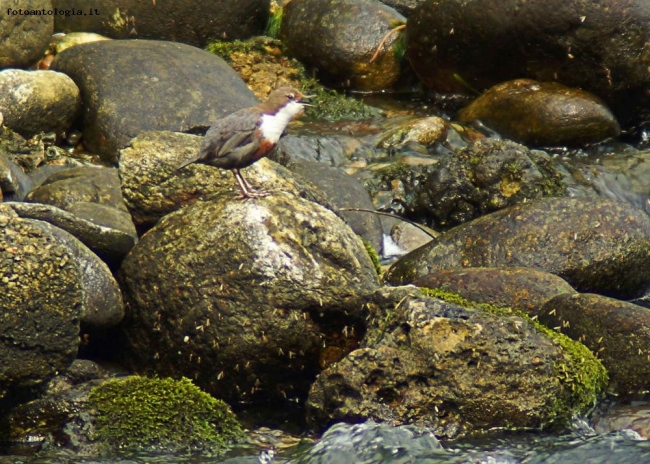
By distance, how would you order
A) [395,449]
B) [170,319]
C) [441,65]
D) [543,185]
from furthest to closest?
[441,65] < [543,185] < [170,319] < [395,449]

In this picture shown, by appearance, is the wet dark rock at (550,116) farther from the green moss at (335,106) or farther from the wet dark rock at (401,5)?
the wet dark rock at (401,5)

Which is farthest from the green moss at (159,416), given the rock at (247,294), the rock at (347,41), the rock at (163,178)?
the rock at (347,41)

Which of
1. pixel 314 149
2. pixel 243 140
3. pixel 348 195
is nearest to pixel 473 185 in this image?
pixel 348 195

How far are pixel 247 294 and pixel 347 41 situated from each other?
26.8 feet

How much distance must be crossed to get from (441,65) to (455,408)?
855cm

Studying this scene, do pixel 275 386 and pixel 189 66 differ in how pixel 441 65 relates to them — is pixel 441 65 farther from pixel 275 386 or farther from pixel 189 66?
pixel 275 386

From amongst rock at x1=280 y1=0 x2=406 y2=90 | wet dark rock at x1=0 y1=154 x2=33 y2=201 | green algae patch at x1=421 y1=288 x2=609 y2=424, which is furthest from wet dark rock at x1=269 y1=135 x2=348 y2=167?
green algae patch at x1=421 y1=288 x2=609 y2=424

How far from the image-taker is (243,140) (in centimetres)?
652

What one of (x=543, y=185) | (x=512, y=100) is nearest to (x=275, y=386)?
(x=543, y=185)

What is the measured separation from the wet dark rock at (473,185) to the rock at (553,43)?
7.61 feet

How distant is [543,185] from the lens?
1032 centimetres

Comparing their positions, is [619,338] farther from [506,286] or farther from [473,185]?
[473,185]

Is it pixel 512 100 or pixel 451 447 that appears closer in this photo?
pixel 451 447

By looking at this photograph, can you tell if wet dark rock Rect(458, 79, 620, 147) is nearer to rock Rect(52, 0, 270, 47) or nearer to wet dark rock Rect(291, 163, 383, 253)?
wet dark rock Rect(291, 163, 383, 253)
